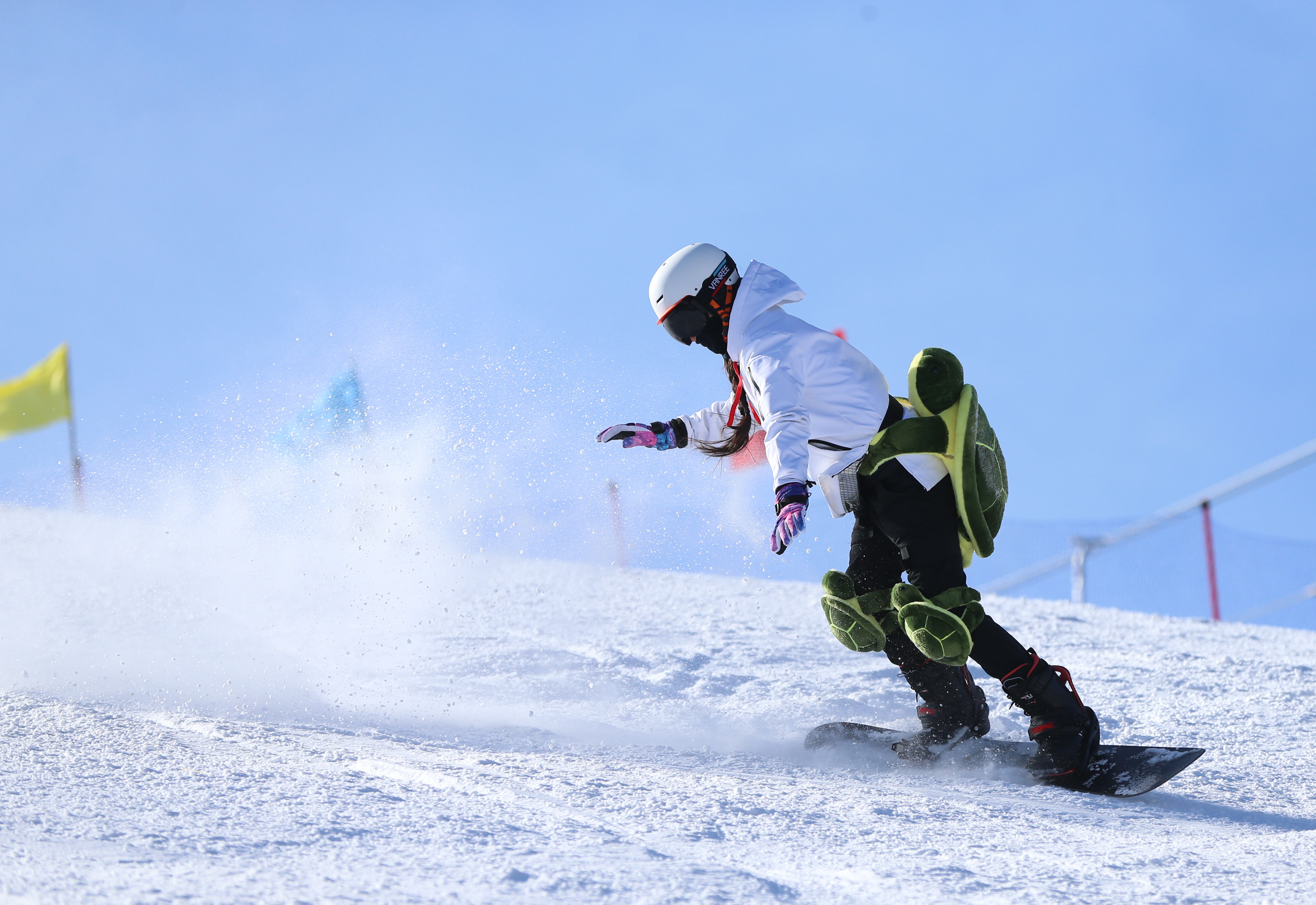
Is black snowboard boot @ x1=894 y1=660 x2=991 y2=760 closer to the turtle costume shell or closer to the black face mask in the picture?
the turtle costume shell

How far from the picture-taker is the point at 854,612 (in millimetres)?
3010

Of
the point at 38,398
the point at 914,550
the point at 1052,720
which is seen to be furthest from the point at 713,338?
the point at 38,398

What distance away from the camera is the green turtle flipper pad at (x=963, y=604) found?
9.41ft

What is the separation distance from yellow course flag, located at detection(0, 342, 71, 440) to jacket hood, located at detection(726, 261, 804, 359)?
1359 cm

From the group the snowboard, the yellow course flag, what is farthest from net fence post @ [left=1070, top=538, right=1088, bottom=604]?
the yellow course flag

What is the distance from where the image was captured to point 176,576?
6051 millimetres

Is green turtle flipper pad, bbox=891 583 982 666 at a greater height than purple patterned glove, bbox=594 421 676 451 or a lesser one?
lesser

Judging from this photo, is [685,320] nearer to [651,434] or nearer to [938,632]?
[651,434]

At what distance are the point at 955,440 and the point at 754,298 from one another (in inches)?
28.0

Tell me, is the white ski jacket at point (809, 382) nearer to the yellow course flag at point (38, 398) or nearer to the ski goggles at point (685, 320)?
the ski goggles at point (685, 320)

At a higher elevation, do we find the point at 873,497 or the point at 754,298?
the point at 754,298

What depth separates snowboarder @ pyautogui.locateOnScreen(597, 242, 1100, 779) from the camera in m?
2.85

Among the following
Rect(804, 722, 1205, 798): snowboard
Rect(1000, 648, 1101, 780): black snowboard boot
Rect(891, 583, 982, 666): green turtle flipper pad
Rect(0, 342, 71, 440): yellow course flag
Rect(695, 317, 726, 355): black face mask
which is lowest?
Rect(804, 722, 1205, 798): snowboard

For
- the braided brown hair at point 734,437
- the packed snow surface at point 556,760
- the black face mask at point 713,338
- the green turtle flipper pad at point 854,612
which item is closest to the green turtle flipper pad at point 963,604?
the green turtle flipper pad at point 854,612
